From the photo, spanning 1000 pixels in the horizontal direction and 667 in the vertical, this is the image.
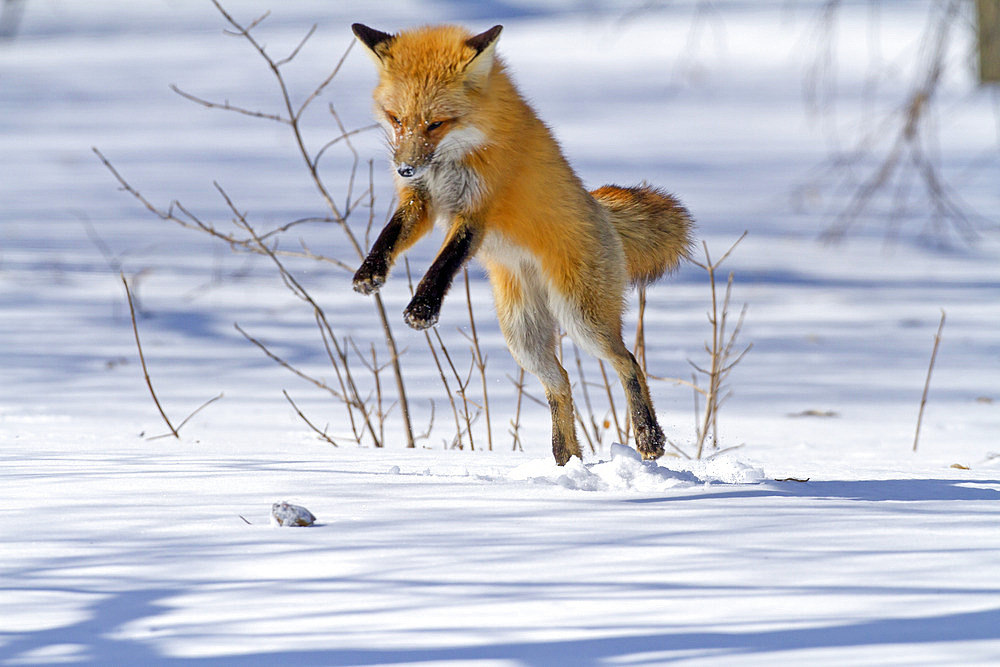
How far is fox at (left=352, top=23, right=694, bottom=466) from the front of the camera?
3.38 metres

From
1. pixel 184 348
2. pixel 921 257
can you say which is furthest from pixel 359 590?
pixel 921 257

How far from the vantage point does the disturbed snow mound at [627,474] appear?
10.7 ft

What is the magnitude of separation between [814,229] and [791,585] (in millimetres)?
9407

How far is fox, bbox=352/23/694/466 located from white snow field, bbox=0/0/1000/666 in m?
0.48

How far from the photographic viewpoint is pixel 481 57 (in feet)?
Result: 11.4

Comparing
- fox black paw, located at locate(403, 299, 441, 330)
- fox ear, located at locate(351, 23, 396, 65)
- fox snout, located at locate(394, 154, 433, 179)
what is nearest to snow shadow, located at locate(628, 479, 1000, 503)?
fox black paw, located at locate(403, 299, 441, 330)

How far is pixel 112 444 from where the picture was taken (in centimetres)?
415

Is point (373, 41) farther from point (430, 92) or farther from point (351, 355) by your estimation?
point (351, 355)

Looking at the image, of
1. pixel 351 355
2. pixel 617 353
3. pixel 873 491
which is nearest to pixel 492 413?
pixel 351 355

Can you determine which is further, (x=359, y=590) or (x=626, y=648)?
(x=359, y=590)

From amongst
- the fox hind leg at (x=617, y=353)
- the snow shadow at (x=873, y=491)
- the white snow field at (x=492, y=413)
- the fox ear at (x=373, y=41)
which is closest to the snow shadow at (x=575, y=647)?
the white snow field at (x=492, y=413)

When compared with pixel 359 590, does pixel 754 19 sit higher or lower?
higher

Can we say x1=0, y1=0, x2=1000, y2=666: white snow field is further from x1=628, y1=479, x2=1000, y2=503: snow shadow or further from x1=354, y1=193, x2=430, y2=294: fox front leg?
x1=354, y1=193, x2=430, y2=294: fox front leg

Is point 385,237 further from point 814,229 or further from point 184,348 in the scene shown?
point 814,229
